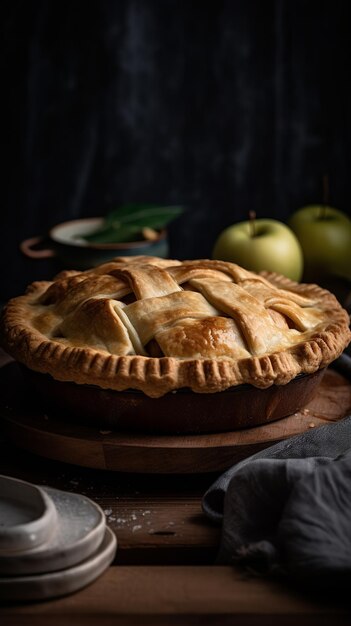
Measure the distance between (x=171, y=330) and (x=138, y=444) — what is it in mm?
222

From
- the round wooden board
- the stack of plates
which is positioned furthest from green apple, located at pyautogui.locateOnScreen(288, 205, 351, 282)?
the stack of plates

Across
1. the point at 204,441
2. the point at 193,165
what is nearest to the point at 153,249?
the point at 193,165

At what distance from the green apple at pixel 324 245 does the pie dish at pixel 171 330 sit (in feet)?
2.83

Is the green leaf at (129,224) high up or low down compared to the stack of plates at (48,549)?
up

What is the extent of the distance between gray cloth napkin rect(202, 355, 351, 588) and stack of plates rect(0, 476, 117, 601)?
0.64ft

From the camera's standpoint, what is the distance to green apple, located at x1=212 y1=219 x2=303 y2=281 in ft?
8.18

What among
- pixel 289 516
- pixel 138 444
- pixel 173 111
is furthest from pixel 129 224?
pixel 289 516

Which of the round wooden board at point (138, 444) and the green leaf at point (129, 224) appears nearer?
the round wooden board at point (138, 444)

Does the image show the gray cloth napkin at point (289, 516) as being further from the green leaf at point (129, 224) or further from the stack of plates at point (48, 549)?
the green leaf at point (129, 224)

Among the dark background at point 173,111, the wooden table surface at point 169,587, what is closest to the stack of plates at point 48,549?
the wooden table surface at point 169,587

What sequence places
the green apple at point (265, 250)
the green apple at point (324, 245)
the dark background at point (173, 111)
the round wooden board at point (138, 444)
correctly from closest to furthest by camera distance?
the round wooden board at point (138, 444) < the green apple at point (265, 250) < the green apple at point (324, 245) < the dark background at point (173, 111)

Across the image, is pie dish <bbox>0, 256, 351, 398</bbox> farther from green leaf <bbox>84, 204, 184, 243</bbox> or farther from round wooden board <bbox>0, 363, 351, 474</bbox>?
green leaf <bbox>84, 204, 184, 243</bbox>

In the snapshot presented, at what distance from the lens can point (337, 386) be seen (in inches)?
70.7

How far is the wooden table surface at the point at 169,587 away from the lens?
1.10 meters
